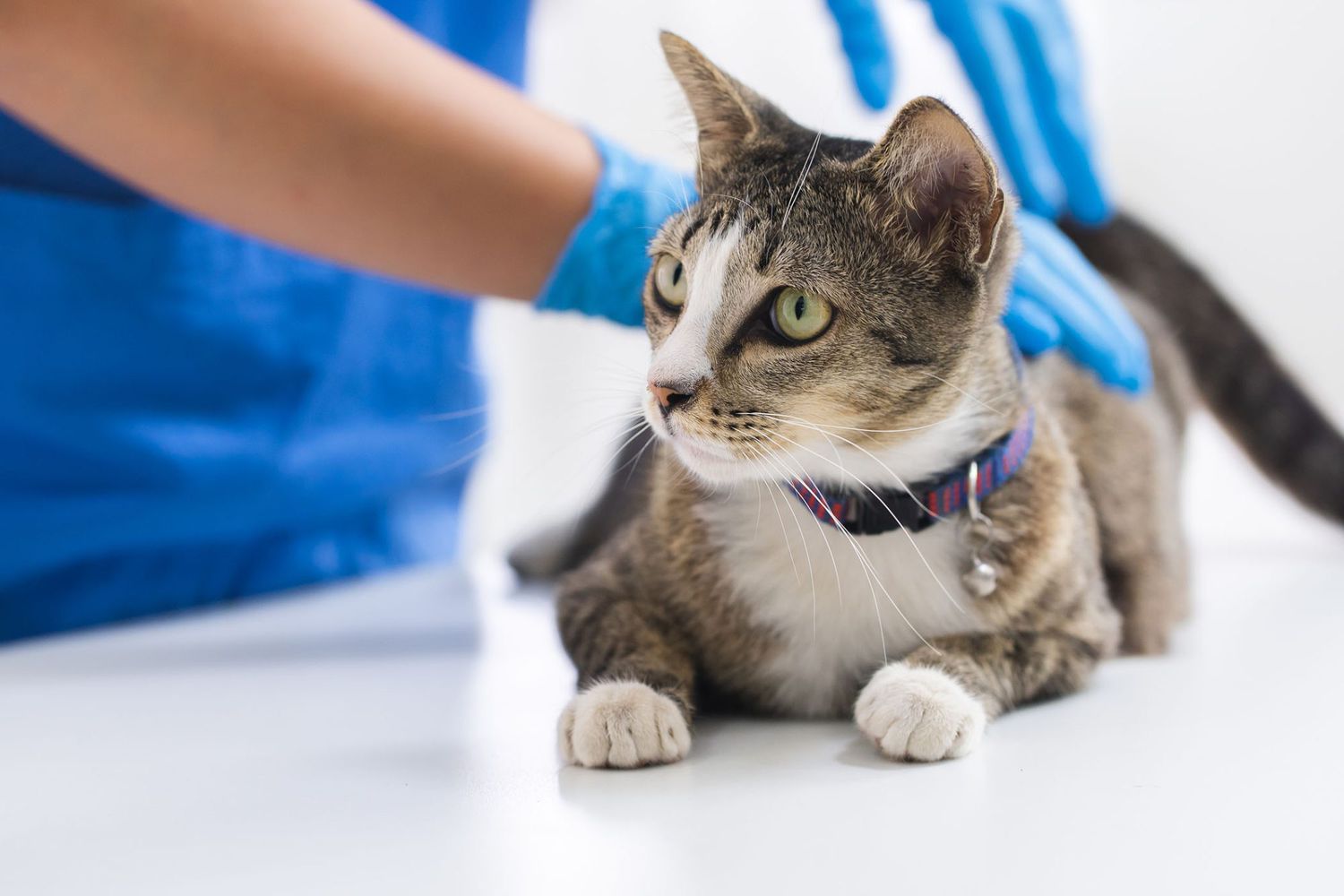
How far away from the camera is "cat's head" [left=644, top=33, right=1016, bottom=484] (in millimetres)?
917

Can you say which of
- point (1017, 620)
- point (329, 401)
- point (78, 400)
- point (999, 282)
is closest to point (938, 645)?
point (1017, 620)

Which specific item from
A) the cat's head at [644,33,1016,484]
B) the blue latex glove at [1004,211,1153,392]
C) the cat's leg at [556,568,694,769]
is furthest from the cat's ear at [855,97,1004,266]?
the cat's leg at [556,568,694,769]

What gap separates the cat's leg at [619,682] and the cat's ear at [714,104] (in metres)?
0.45

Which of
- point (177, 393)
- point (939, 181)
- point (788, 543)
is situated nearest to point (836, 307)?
point (939, 181)

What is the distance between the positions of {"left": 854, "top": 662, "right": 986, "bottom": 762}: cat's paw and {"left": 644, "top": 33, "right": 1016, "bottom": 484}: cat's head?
200 mm

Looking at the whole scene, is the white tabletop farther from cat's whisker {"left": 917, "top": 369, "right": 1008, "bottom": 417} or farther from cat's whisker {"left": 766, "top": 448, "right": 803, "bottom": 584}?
cat's whisker {"left": 917, "top": 369, "right": 1008, "bottom": 417}

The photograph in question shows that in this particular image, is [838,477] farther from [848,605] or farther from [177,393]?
[177,393]

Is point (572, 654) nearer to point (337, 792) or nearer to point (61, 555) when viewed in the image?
point (337, 792)

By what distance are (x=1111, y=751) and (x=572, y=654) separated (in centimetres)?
49

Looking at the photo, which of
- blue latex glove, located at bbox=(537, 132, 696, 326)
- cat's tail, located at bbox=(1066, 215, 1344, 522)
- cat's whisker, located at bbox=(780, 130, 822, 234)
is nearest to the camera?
cat's whisker, located at bbox=(780, 130, 822, 234)

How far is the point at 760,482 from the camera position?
42.1 inches

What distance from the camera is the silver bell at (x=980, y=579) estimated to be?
102 centimetres

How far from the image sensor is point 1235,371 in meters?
1.94

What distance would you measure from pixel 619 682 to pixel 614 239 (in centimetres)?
54
